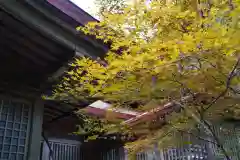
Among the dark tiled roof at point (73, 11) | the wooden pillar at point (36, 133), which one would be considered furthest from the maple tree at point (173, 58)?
the wooden pillar at point (36, 133)

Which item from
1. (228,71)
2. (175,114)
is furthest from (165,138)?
(228,71)

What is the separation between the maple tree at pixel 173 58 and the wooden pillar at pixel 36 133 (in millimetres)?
998

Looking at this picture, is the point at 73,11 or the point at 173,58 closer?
the point at 173,58

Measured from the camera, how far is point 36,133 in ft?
11.6

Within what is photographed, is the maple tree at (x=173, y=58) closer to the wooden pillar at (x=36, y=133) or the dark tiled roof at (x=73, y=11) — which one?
the dark tiled roof at (x=73, y=11)

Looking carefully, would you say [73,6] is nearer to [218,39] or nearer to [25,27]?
[25,27]

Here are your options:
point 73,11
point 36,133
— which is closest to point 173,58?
point 73,11

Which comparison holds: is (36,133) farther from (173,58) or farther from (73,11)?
(173,58)

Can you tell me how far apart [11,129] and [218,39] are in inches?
112

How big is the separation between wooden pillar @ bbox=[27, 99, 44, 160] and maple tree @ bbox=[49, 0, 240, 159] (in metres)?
1.00

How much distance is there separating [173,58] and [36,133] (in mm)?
2410

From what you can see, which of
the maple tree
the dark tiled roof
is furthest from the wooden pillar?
the dark tiled roof

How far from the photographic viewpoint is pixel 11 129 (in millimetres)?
3338

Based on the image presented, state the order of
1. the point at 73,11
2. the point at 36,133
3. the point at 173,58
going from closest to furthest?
the point at 173,58 < the point at 73,11 < the point at 36,133
